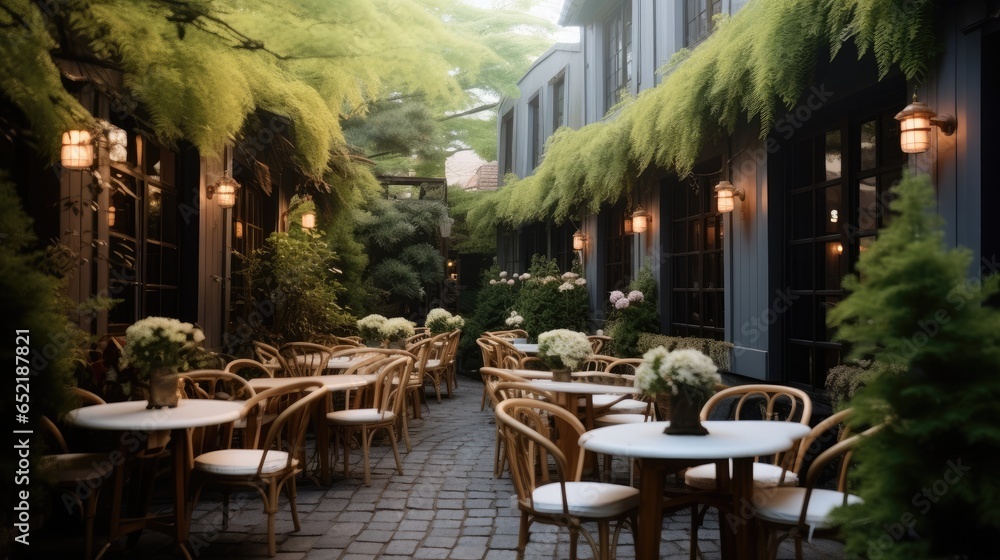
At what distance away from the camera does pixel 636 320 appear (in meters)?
8.93

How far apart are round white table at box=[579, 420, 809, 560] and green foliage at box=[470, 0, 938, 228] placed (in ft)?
7.05

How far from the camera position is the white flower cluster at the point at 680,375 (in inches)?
127

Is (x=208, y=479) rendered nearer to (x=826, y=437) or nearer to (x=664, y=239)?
(x=826, y=437)

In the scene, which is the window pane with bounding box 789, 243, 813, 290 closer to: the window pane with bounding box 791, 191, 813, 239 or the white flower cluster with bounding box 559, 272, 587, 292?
the window pane with bounding box 791, 191, 813, 239

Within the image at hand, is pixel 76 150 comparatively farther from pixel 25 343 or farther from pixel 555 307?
pixel 555 307

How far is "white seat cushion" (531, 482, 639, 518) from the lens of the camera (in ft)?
10.5

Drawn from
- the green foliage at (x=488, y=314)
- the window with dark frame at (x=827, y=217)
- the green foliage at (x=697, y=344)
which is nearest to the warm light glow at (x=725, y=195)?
the window with dark frame at (x=827, y=217)

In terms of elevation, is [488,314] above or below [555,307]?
below

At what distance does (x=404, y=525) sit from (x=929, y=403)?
3315 mm

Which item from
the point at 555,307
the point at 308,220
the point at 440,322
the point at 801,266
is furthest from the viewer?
the point at 440,322

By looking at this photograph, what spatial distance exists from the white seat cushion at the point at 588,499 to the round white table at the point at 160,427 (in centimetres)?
157

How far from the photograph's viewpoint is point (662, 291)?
8961 mm

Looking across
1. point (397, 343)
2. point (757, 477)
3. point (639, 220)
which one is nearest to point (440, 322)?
point (397, 343)

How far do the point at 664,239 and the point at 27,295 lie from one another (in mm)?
7587
